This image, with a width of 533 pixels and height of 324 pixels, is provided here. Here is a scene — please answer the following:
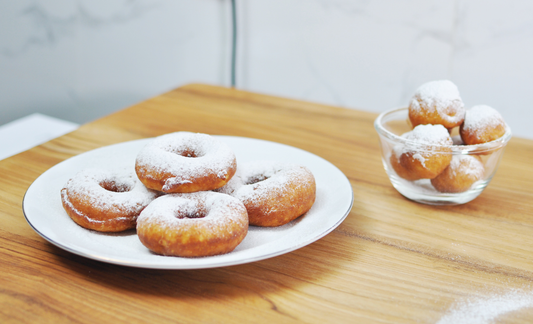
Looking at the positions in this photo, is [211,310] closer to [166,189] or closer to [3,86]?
[166,189]

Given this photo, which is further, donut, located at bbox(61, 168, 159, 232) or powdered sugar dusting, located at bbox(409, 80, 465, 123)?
powdered sugar dusting, located at bbox(409, 80, 465, 123)

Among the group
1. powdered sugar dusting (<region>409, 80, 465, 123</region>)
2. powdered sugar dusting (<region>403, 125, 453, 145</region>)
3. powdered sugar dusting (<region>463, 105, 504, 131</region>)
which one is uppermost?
powdered sugar dusting (<region>409, 80, 465, 123</region>)

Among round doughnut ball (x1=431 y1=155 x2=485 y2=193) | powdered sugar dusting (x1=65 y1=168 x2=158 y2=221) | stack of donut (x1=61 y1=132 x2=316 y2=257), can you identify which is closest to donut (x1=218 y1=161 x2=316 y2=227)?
stack of donut (x1=61 y1=132 x2=316 y2=257)

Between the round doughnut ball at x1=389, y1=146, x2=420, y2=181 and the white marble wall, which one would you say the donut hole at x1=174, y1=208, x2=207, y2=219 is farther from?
the white marble wall

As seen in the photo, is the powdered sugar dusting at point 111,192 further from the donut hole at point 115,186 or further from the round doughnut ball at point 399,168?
the round doughnut ball at point 399,168

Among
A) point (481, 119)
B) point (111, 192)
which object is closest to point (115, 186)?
point (111, 192)

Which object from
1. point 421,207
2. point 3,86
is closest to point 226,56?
point 3,86
